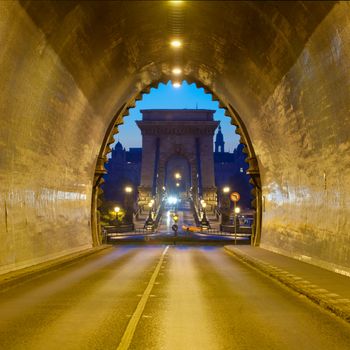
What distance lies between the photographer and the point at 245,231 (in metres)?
56.2

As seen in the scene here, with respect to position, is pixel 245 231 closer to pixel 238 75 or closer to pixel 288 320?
pixel 238 75

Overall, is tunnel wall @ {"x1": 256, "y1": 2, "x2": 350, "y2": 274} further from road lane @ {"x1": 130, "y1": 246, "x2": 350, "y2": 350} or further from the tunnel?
road lane @ {"x1": 130, "y1": 246, "x2": 350, "y2": 350}

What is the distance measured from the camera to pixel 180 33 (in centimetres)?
1836

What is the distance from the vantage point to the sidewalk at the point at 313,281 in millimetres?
9531

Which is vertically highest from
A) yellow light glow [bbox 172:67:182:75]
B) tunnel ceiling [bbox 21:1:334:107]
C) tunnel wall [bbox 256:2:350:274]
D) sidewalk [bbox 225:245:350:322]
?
yellow light glow [bbox 172:67:182:75]

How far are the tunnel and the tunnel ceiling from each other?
5 cm

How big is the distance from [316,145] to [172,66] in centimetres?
1078

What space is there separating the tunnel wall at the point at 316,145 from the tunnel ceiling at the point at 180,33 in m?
0.53

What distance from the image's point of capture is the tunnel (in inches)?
495

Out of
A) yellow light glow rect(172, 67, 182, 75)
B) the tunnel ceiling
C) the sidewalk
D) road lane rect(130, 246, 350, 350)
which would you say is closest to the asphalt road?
road lane rect(130, 246, 350, 350)

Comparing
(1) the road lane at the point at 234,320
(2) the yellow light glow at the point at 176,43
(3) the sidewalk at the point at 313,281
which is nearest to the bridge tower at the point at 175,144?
(2) the yellow light glow at the point at 176,43

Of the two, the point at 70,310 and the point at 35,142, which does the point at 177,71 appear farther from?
the point at 70,310

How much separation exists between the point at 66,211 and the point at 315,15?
13360 mm

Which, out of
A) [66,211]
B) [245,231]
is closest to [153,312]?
[66,211]
